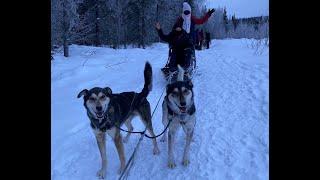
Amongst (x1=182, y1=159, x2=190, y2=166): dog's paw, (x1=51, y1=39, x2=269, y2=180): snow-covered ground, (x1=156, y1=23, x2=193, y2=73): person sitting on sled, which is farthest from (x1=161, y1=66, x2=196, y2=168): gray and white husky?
(x1=156, y1=23, x2=193, y2=73): person sitting on sled

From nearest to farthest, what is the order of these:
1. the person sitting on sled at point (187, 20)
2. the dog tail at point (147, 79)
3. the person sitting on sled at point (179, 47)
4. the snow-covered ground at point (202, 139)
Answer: the snow-covered ground at point (202, 139) → the dog tail at point (147, 79) → the person sitting on sled at point (179, 47) → the person sitting on sled at point (187, 20)

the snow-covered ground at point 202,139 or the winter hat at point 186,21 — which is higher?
the winter hat at point 186,21

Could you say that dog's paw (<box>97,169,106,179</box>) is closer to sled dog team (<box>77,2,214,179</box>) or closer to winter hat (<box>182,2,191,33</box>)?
sled dog team (<box>77,2,214,179</box>)

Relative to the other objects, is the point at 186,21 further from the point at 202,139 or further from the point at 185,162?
the point at 185,162

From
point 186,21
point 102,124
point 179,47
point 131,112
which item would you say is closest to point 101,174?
point 102,124

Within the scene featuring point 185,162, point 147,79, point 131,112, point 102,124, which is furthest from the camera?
point 147,79

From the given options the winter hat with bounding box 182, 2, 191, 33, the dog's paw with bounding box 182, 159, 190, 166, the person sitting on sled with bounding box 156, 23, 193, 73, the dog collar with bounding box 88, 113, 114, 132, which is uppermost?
the winter hat with bounding box 182, 2, 191, 33

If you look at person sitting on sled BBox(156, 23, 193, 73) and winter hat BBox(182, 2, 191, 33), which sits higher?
winter hat BBox(182, 2, 191, 33)

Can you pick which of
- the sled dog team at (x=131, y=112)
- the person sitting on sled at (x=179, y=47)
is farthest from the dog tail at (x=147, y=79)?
the person sitting on sled at (x=179, y=47)

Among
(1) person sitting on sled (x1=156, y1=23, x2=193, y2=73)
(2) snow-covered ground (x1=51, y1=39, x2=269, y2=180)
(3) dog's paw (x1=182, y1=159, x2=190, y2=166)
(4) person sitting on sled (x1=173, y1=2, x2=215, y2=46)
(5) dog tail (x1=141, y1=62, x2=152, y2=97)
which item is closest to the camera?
(2) snow-covered ground (x1=51, y1=39, x2=269, y2=180)

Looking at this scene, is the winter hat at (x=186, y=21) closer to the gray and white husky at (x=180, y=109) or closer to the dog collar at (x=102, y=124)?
the gray and white husky at (x=180, y=109)

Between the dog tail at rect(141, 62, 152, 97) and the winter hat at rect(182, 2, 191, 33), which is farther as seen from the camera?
the winter hat at rect(182, 2, 191, 33)
